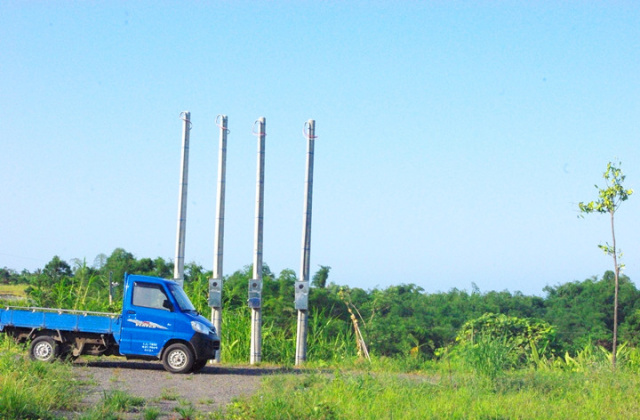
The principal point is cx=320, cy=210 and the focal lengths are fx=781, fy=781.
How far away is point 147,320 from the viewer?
15742 millimetres

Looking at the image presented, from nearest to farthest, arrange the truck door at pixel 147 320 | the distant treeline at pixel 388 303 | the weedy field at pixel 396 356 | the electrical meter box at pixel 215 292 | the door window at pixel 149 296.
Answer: the weedy field at pixel 396 356 < the truck door at pixel 147 320 < the door window at pixel 149 296 < the electrical meter box at pixel 215 292 < the distant treeline at pixel 388 303

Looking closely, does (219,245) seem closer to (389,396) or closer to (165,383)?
(165,383)

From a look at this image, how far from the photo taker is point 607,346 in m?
23.2

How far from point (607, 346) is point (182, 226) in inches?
Result: 518

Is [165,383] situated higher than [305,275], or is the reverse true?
[305,275]

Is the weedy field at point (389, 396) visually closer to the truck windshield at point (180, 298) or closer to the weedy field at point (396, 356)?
the weedy field at point (396, 356)

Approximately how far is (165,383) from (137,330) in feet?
6.52

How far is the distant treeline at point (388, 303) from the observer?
2036 centimetres

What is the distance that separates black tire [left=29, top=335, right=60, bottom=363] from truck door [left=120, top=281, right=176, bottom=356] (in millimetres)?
1470

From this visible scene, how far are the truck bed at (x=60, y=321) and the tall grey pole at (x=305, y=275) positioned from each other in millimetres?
4249

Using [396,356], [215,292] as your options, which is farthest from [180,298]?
[396,356]

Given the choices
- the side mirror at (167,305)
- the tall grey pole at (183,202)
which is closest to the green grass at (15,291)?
the tall grey pole at (183,202)

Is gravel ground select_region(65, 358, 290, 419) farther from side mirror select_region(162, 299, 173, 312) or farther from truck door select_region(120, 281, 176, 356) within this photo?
side mirror select_region(162, 299, 173, 312)

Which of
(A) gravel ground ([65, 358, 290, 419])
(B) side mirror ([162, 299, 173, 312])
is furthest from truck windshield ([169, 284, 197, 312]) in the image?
(A) gravel ground ([65, 358, 290, 419])
